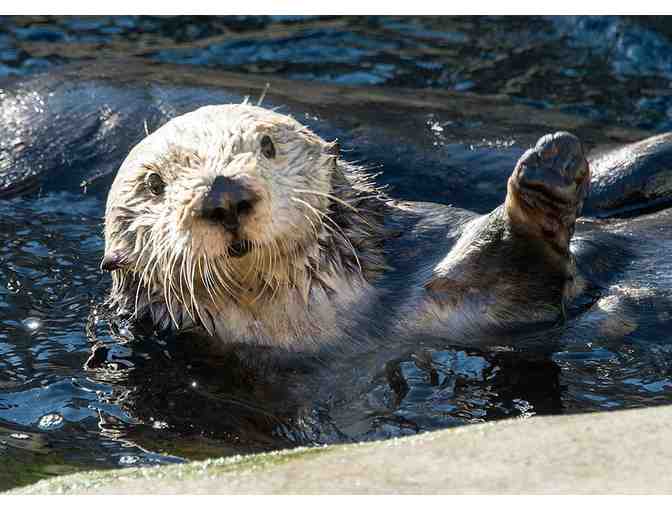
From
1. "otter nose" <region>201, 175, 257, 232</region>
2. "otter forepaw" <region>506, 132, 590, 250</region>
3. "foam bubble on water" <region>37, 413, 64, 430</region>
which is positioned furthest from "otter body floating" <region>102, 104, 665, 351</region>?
"foam bubble on water" <region>37, 413, 64, 430</region>

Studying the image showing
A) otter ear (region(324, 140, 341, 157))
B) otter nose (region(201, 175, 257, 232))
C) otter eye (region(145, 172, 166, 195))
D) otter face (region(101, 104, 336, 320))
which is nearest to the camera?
otter nose (region(201, 175, 257, 232))

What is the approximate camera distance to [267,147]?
4.90m

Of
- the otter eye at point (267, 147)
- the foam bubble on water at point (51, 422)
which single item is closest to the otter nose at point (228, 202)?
the otter eye at point (267, 147)

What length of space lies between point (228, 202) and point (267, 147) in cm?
73

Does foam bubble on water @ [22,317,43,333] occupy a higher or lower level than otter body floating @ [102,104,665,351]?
lower

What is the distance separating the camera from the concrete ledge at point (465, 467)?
294 centimetres

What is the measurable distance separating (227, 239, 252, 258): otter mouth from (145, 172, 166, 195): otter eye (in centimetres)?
56

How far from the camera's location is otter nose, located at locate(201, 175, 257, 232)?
4223 mm

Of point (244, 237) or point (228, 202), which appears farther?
point (244, 237)

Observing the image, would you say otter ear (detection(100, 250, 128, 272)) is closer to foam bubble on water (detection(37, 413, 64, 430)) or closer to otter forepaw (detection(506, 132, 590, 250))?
foam bubble on water (detection(37, 413, 64, 430))

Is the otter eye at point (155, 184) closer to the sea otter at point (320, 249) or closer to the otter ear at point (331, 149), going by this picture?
the sea otter at point (320, 249)

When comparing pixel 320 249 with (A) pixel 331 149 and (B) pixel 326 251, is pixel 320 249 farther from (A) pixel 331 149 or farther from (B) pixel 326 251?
(A) pixel 331 149

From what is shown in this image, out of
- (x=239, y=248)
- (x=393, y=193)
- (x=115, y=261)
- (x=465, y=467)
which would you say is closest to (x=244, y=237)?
(x=239, y=248)
